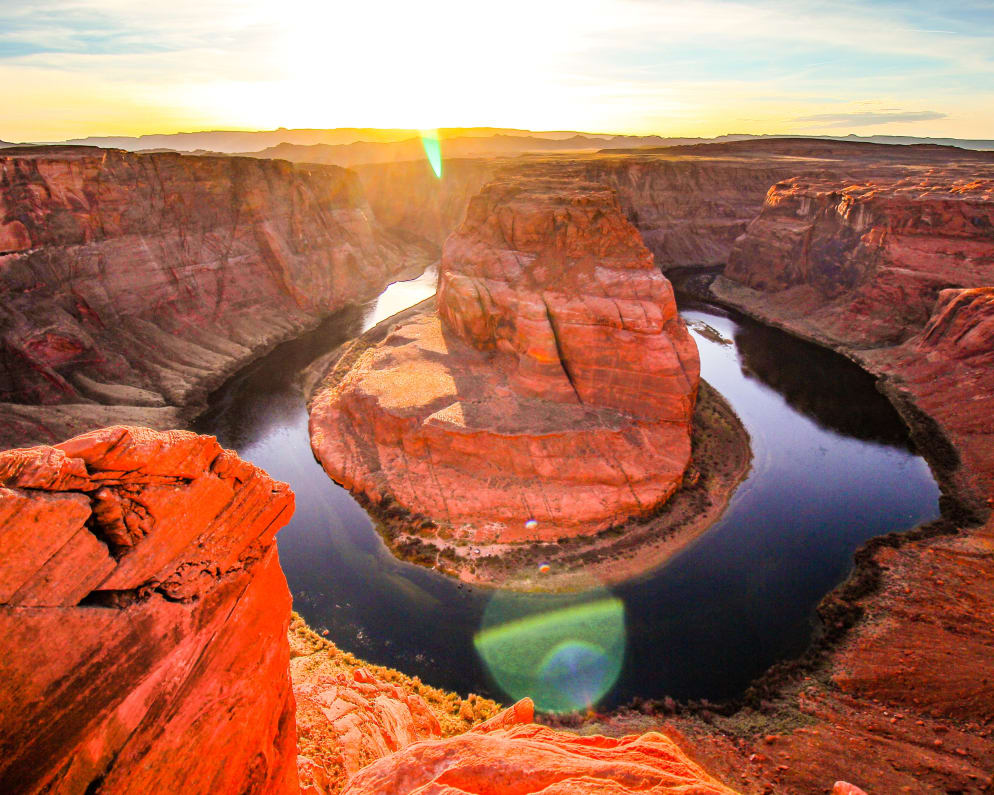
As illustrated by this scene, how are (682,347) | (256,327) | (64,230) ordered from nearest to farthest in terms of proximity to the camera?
(682,347) < (64,230) < (256,327)

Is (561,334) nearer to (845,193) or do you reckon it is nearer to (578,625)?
(578,625)

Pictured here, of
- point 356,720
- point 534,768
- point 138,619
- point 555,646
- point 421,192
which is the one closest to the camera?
point 138,619

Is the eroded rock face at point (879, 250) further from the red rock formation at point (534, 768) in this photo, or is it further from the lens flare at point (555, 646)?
the red rock formation at point (534, 768)

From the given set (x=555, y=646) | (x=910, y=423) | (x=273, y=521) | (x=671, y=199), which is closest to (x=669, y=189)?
(x=671, y=199)

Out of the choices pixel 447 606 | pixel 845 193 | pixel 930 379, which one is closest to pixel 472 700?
pixel 447 606

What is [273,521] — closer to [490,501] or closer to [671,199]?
[490,501]

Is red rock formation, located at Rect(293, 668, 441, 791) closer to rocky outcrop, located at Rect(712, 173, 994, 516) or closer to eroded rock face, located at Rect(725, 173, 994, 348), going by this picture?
rocky outcrop, located at Rect(712, 173, 994, 516)

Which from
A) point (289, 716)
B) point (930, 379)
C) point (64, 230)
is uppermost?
point (64, 230)
